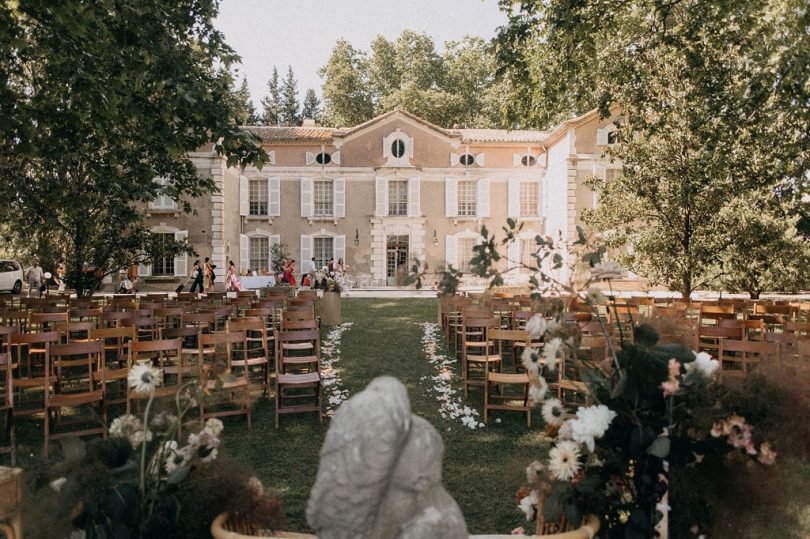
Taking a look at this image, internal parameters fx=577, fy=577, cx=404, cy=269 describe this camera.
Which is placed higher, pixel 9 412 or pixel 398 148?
pixel 398 148

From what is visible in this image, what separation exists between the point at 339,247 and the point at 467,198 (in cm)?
664

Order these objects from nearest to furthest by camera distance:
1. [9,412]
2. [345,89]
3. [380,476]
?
[380,476] < [9,412] < [345,89]

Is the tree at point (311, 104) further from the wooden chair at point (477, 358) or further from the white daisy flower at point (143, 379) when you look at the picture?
the white daisy flower at point (143, 379)

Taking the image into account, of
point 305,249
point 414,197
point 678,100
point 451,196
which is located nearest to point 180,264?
point 305,249

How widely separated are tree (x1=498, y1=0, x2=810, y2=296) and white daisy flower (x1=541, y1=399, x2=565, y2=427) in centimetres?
707

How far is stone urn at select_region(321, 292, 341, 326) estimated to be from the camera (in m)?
13.5

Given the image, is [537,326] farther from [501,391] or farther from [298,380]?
[501,391]

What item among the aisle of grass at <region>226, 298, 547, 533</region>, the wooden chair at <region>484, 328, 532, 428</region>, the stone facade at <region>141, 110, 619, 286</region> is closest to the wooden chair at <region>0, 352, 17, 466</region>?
the aisle of grass at <region>226, 298, 547, 533</region>

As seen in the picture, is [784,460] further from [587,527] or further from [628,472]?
[587,527]

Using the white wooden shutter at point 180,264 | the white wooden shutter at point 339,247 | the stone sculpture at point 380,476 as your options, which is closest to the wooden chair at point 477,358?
the stone sculpture at point 380,476

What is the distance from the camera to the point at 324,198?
2786 centimetres

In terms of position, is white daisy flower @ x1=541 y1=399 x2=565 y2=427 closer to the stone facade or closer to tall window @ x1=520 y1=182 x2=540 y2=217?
the stone facade

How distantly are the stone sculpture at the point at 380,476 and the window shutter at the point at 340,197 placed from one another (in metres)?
26.5

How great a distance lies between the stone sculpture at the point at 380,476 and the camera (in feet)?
4.51
